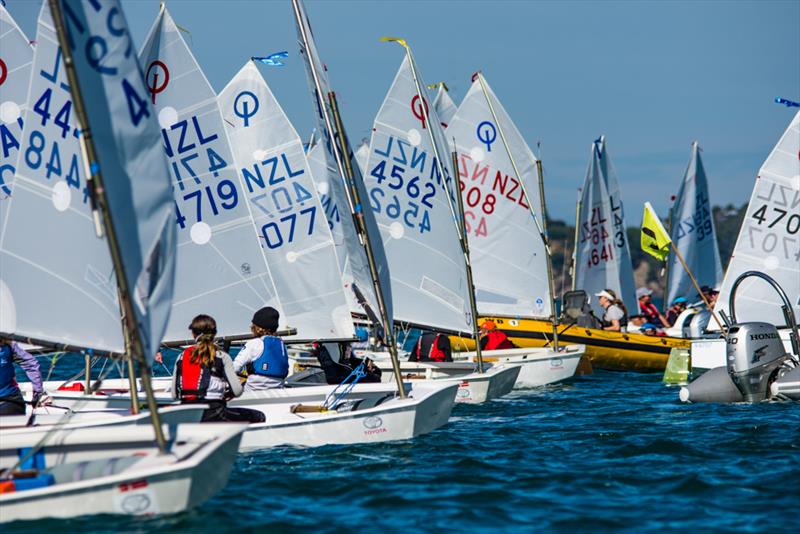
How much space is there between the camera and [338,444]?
11.3 m

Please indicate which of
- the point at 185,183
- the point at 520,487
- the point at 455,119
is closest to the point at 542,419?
the point at 520,487

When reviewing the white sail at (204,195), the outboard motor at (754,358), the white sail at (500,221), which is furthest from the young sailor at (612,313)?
the white sail at (204,195)

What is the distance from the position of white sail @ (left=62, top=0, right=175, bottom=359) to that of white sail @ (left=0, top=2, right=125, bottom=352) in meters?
1.65

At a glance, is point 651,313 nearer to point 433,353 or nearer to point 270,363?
point 433,353

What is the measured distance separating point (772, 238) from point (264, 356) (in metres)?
11.1

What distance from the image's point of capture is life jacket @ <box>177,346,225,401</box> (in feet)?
35.2

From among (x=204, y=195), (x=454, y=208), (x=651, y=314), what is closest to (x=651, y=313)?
(x=651, y=314)

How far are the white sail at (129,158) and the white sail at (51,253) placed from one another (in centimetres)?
165

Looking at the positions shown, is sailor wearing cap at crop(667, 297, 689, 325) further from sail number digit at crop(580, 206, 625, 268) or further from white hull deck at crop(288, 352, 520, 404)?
white hull deck at crop(288, 352, 520, 404)

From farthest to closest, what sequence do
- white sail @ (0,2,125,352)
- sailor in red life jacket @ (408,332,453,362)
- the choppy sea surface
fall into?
sailor in red life jacket @ (408,332,453,362) → white sail @ (0,2,125,352) → the choppy sea surface

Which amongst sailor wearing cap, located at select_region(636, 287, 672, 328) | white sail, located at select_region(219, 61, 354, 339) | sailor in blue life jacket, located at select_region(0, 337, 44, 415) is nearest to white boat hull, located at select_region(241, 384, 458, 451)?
sailor in blue life jacket, located at select_region(0, 337, 44, 415)

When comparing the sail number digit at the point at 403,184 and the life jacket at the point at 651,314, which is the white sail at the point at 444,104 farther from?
the sail number digit at the point at 403,184

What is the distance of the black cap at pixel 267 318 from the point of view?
1202 centimetres

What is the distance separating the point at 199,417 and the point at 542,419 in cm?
539
